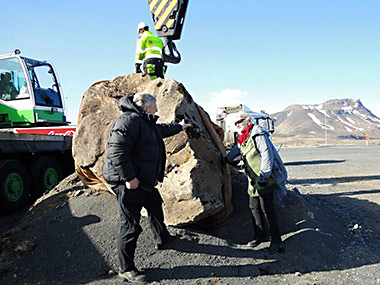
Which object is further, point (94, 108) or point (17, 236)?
point (94, 108)

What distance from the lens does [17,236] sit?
14.0 ft

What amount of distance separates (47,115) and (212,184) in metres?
5.65

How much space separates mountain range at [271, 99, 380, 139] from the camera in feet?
226

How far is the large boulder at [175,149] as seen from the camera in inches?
159

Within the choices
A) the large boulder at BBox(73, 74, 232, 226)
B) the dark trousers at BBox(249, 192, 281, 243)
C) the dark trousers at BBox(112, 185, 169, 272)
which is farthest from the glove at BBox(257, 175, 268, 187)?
the dark trousers at BBox(112, 185, 169, 272)

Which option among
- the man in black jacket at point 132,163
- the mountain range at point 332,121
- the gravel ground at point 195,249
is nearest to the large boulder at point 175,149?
the gravel ground at point 195,249

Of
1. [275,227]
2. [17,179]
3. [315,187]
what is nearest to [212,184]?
[275,227]

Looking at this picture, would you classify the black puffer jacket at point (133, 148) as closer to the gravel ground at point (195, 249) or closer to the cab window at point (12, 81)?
the gravel ground at point (195, 249)

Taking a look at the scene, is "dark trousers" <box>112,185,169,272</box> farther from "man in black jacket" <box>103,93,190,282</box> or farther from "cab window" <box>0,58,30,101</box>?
"cab window" <box>0,58,30,101</box>

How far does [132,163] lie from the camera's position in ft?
9.86

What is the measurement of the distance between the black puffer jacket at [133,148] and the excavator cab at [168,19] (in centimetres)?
209

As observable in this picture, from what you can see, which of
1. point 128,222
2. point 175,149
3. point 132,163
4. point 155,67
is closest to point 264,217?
point 175,149

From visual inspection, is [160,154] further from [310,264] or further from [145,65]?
[145,65]

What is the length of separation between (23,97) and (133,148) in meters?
6.11
